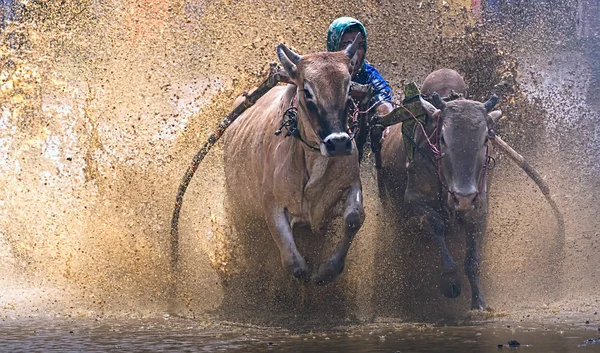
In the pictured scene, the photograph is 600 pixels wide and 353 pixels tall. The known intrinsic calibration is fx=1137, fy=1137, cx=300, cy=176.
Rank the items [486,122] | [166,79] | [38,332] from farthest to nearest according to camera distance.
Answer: [166,79]
[486,122]
[38,332]

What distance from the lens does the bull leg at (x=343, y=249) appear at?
6.64 meters

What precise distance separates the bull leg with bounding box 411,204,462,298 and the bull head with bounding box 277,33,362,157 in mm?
1266

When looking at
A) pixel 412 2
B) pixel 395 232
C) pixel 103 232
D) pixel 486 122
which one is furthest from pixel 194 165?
pixel 412 2

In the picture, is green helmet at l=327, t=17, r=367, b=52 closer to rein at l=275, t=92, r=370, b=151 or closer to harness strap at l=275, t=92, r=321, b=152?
rein at l=275, t=92, r=370, b=151

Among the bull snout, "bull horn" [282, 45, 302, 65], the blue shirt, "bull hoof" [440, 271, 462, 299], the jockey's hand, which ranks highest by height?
the blue shirt

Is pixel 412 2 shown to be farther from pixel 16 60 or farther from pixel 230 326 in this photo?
pixel 230 326

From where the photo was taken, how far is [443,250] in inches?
283

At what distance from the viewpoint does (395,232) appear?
7809mm

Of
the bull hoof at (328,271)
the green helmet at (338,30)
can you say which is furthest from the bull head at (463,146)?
the bull hoof at (328,271)

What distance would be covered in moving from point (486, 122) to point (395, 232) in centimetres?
115

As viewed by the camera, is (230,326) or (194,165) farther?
(194,165)

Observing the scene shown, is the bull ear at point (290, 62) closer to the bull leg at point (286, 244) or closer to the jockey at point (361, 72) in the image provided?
the jockey at point (361, 72)

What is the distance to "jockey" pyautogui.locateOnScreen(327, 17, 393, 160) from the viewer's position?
7.35 m

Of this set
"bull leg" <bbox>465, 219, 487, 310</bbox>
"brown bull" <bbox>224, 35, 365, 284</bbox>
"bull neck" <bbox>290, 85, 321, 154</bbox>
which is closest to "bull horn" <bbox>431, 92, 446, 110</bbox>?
"brown bull" <bbox>224, 35, 365, 284</bbox>
